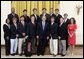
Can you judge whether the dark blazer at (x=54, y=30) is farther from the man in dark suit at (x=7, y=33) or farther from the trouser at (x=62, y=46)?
the man in dark suit at (x=7, y=33)

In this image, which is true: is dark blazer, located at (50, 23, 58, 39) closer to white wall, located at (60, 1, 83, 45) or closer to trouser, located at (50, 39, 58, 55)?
trouser, located at (50, 39, 58, 55)

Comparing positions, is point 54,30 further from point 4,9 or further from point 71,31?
point 4,9

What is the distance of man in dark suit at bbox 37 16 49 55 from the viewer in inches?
652

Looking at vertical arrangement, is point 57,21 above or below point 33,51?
above

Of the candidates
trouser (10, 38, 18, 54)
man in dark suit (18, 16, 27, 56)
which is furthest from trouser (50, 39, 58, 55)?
trouser (10, 38, 18, 54)

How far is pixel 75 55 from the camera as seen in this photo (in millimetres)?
16812

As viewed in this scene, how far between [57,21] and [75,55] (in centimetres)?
146

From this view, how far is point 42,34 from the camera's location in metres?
16.6

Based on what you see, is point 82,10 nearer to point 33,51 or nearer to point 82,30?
point 82,30

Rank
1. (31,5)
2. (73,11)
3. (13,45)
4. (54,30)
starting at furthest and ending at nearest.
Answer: (31,5) < (73,11) < (13,45) < (54,30)

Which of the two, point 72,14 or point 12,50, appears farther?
point 72,14

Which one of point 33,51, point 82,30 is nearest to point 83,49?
point 82,30

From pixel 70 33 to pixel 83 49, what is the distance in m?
1.89

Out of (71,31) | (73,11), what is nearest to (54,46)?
(71,31)
